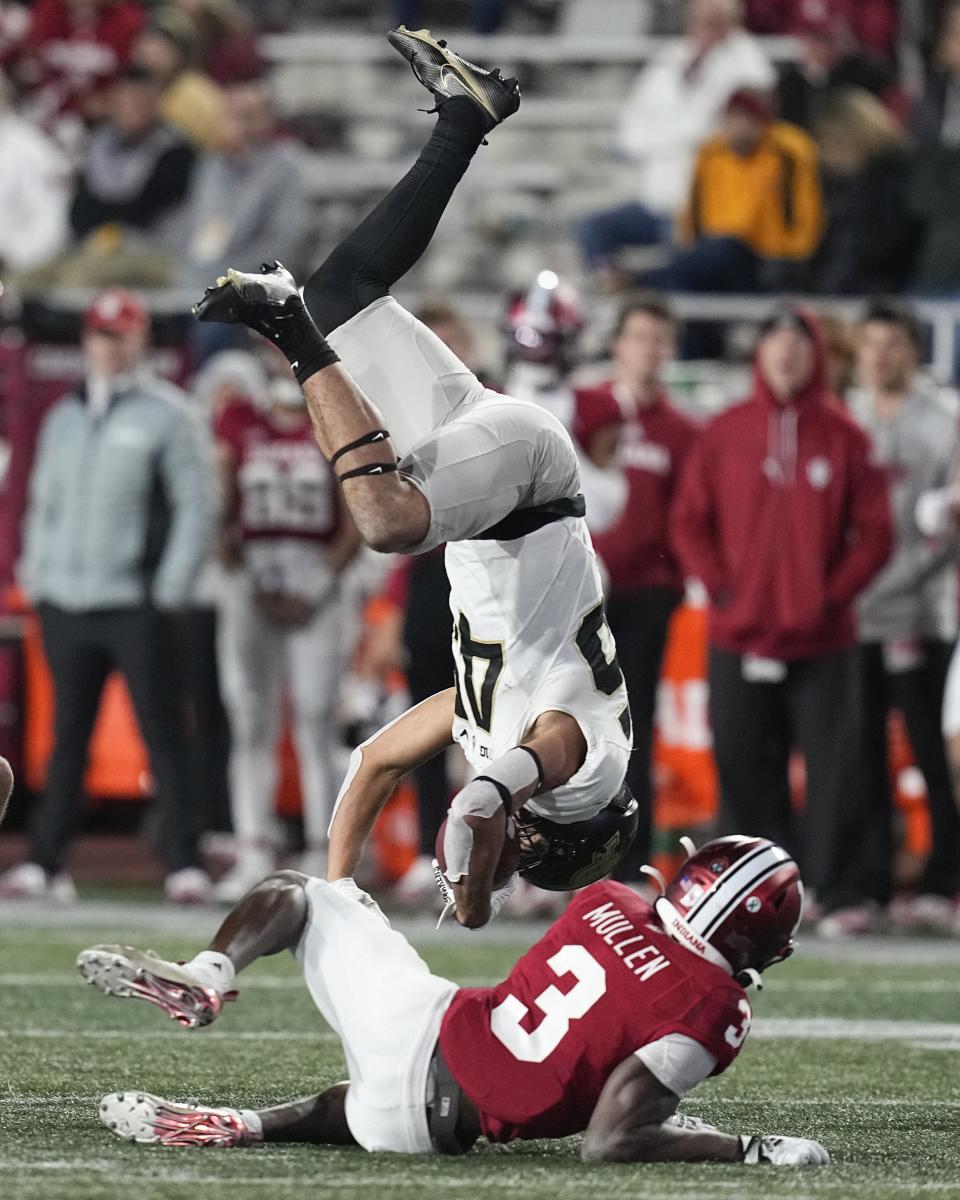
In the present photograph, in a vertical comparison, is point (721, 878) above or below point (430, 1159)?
above

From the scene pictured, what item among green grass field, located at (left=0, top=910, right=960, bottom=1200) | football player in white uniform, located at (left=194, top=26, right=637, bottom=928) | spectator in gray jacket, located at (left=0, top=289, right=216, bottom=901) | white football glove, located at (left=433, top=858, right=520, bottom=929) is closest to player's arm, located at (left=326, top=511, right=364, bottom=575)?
spectator in gray jacket, located at (left=0, top=289, right=216, bottom=901)

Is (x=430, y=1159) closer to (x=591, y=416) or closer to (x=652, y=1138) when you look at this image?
(x=652, y=1138)

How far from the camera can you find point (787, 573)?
8906 mm

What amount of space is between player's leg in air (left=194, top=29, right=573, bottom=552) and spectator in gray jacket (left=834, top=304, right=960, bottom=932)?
3962 mm

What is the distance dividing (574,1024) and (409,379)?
171cm

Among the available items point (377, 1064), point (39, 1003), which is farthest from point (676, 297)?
point (377, 1064)

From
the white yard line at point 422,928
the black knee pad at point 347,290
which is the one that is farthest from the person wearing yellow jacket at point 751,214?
the black knee pad at point 347,290

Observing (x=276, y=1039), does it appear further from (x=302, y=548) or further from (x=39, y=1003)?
(x=302, y=548)

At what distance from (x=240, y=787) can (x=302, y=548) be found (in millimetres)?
989

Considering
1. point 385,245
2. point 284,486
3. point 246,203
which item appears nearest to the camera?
point 385,245

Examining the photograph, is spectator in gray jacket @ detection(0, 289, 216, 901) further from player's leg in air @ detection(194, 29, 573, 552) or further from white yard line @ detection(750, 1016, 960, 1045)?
player's leg in air @ detection(194, 29, 573, 552)

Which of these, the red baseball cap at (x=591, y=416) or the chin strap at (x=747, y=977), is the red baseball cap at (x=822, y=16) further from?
the chin strap at (x=747, y=977)

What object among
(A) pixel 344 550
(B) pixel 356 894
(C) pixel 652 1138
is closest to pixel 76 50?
(A) pixel 344 550

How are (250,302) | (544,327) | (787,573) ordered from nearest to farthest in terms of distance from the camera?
1. (250,302)
2. (544,327)
3. (787,573)
